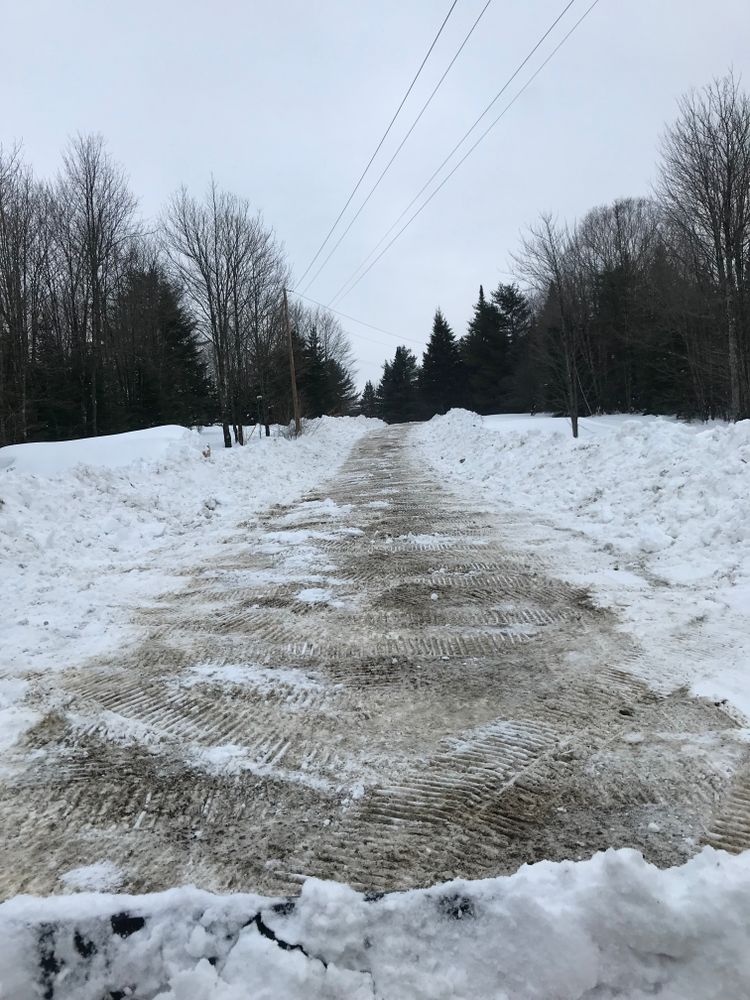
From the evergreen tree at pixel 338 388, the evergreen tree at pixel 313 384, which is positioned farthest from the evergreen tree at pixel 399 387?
the evergreen tree at pixel 313 384

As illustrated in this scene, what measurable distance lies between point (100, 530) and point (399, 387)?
64.2 meters

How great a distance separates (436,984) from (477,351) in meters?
49.5

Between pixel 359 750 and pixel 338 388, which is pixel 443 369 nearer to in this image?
pixel 338 388

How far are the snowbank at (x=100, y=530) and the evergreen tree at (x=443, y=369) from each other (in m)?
44.1

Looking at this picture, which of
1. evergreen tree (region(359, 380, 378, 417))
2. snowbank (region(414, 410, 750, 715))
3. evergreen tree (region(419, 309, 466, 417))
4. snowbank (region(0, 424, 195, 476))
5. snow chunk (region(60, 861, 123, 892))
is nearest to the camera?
snow chunk (region(60, 861, 123, 892))

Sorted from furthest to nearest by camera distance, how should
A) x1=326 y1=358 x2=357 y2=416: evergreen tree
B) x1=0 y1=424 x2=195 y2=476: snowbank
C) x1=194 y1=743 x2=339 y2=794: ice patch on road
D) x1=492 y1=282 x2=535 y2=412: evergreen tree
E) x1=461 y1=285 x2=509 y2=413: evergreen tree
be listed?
x1=326 y1=358 x2=357 y2=416: evergreen tree, x1=461 y1=285 x2=509 y2=413: evergreen tree, x1=492 y1=282 x2=535 y2=412: evergreen tree, x1=0 y1=424 x2=195 y2=476: snowbank, x1=194 y1=743 x2=339 y2=794: ice patch on road

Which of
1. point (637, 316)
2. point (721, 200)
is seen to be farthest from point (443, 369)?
point (721, 200)

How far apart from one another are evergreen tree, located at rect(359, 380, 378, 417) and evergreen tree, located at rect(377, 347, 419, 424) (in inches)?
487

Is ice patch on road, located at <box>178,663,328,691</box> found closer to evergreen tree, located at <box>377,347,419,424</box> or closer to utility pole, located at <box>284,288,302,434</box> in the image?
utility pole, located at <box>284,288,302,434</box>

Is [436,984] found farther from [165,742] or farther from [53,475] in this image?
[53,475]

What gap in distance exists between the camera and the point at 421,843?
7.32 feet

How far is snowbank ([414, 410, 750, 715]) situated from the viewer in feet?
12.6

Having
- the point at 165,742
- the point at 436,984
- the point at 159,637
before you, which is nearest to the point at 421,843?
the point at 436,984

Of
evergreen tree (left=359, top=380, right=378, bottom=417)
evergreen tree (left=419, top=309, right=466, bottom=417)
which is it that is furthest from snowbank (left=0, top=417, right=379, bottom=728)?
evergreen tree (left=359, top=380, right=378, bottom=417)
